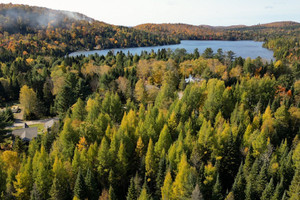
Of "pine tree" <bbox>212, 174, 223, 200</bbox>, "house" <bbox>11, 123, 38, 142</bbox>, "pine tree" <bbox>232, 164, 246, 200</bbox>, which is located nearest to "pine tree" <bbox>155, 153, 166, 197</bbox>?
"pine tree" <bbox>212, 174, 223, 200</bbox>

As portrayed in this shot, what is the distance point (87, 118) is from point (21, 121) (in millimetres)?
30444

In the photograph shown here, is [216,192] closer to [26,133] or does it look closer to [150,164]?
[150,164]

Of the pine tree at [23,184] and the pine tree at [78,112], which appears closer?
the pine tree at [23,184]

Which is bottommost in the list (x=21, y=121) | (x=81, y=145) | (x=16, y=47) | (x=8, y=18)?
(x=21, y=121)

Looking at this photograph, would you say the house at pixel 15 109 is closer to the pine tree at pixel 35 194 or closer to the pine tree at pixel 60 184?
the pine tree at pixel 60 184

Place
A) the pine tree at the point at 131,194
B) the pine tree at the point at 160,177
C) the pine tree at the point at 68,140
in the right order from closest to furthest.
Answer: the pine tree at the point at 131,194
the pine tree at the point at 160,177
the pine tree at the point at 68,140

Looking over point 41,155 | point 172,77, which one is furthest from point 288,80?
point 41,155

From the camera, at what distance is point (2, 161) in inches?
1423

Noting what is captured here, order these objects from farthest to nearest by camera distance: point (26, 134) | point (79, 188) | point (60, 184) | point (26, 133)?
1. point (26, 133)
2. point (26, 134)
3. point (60, 184)
4. point (79, 188)

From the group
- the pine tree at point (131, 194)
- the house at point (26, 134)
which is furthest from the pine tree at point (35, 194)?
the house at point (26, 134)

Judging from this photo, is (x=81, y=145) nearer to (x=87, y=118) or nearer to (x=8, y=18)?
(x=87, y=118)

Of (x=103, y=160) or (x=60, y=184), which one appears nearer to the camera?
(x=60, y=184)

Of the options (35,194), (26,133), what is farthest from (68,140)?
(26,133)

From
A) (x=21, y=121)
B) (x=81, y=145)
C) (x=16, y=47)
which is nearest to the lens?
(x=81, y=145)
